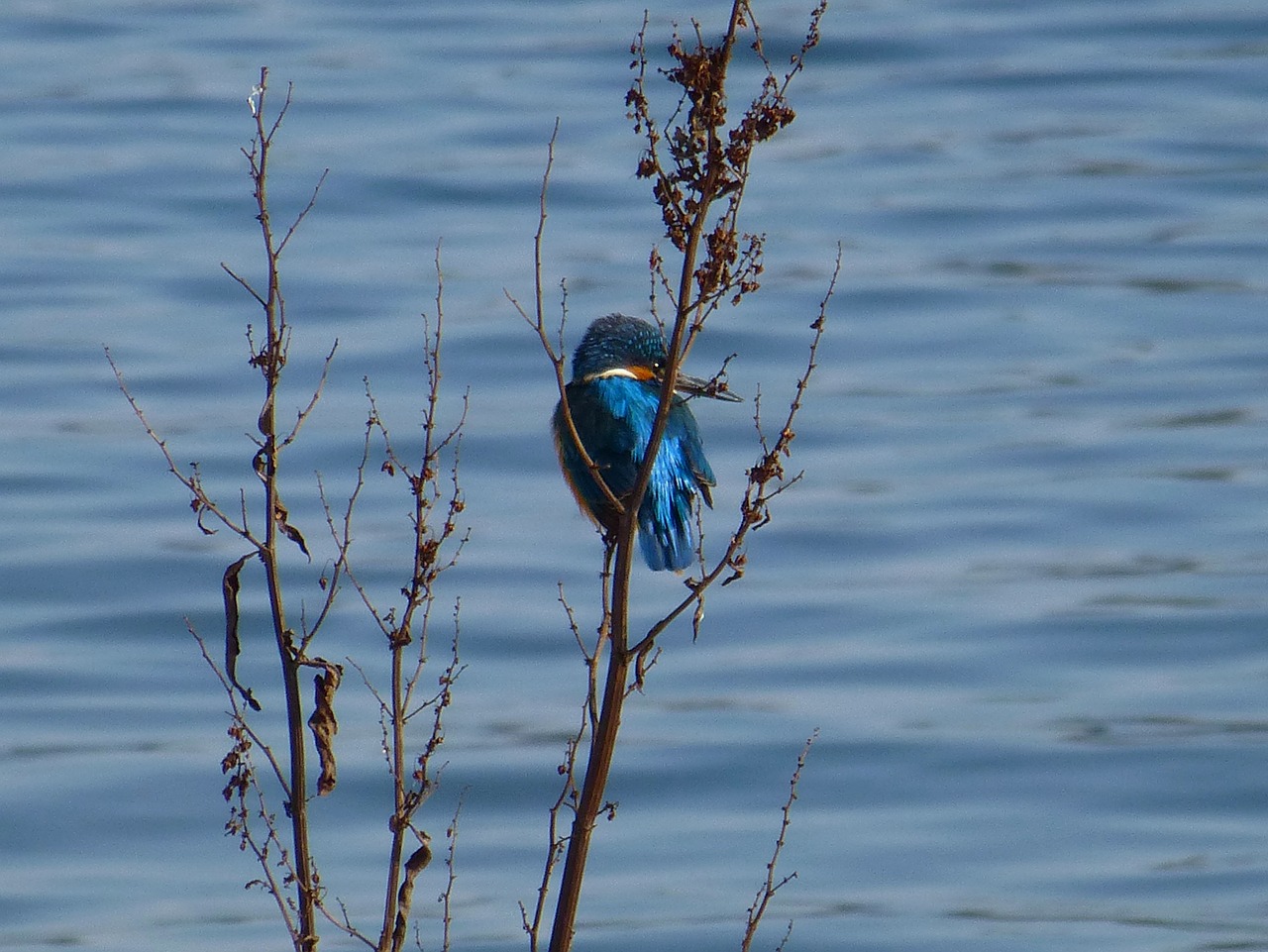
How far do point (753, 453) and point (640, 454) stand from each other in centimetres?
588

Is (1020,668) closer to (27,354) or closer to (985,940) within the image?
(985,940)

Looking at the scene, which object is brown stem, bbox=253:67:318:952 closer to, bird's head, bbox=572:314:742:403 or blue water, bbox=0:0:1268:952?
bird's head, bbox=572:314:742:403

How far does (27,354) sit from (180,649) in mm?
3551

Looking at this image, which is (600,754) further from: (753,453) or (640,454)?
(753,453)

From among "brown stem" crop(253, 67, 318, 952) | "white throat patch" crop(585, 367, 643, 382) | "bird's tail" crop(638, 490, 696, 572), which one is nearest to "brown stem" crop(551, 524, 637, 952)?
"brown stem" crop(253, 67, 318, 952)

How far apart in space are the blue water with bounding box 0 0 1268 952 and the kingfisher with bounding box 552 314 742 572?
1985mm

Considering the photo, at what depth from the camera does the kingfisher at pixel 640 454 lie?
5125 millimetres

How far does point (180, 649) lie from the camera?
9.42 m

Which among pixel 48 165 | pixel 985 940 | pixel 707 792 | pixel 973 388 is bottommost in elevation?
pixel 985 940

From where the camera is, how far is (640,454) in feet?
17.6

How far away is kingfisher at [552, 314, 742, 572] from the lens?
5125 mm

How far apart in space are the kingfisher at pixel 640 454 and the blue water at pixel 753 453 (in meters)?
1.98

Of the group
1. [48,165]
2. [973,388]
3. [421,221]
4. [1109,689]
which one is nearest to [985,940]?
[1109,689]

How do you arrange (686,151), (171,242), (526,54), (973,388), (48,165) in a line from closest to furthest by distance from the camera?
(686,151) → (973,388) → (171,242) → (48,165) → (526,54)
